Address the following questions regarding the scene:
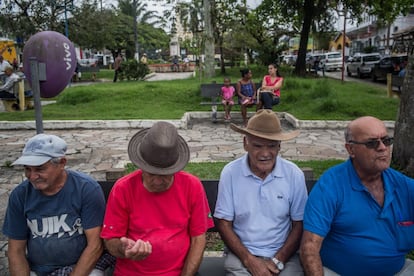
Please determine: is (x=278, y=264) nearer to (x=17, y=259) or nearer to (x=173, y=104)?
(x=17, y=259)

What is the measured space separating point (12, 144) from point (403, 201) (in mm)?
7792

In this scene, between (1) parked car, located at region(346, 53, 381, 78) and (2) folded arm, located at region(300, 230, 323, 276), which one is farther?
(1) parked car, located at region(346, 53, 381, 78)

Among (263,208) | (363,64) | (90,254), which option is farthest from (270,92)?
(363,64)

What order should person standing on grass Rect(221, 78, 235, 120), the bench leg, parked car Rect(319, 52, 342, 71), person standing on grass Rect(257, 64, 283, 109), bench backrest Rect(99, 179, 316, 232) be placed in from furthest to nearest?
parked car Rect(319, 52, 342, 71) < the bench leg < person standing on grass Rect(221, 78, 235, 120) < person standing on grass Rect(257, 64, 283, 109) < bench backrest Rect(99, 179, 316, 232)

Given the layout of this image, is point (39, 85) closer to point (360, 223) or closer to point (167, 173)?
point (167, 173)

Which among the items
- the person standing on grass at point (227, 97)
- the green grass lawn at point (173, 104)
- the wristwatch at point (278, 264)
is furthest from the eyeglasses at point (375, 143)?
the person standing on grass at point (227, 97)

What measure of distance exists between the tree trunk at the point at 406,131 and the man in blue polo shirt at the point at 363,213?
8.05ft

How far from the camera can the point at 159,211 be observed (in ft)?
8.02

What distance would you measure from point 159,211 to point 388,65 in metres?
24.5

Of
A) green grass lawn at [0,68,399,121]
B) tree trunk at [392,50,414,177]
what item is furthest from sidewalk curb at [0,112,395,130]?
tree trunk at [392,50,414,177]

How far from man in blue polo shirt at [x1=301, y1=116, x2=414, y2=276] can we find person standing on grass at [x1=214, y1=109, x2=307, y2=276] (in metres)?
0.23

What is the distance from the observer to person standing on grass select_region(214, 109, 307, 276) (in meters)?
2.68

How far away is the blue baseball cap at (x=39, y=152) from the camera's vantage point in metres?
2.40

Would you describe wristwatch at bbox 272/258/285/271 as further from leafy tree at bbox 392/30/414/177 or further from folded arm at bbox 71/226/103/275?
leafy tree at bbox 392/30/414/177
